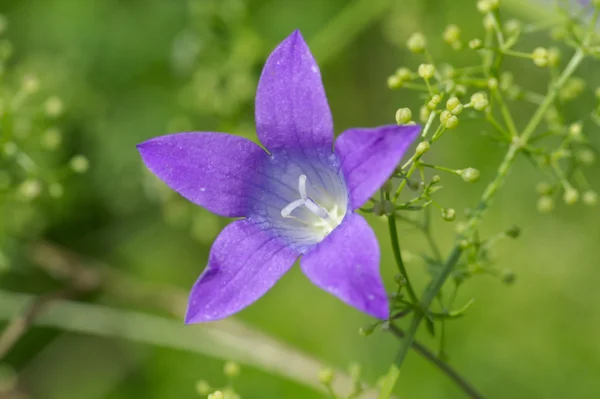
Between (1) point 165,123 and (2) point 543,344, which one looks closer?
(2) point 543,344

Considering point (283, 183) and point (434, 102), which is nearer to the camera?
point (434, 102)

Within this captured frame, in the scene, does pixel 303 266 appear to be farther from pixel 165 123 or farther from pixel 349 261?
pixel 165 123

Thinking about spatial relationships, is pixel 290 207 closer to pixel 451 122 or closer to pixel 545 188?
pixel 451 122

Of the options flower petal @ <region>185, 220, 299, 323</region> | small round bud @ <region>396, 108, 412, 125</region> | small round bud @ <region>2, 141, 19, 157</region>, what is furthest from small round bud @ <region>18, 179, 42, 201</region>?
small round bud @ <region>396, 108, 412, 125</region>

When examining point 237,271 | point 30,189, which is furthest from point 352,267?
point 30,189

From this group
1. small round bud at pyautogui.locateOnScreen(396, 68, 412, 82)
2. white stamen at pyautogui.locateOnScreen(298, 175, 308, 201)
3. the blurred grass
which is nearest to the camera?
white stamen at pyautogui.locateOnScreen(298, 175, 308, 201)

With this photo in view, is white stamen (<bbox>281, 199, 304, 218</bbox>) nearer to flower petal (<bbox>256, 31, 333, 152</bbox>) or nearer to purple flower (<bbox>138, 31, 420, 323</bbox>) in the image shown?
purple flower (<bbox>138, 31, 420, 323</bbox>)

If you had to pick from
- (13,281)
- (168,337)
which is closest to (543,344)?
(168,337)

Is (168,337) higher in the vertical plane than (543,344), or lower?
higher
